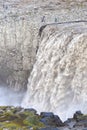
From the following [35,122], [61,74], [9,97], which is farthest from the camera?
[9,97]

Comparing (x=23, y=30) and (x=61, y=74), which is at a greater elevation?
(x=23, y=30)

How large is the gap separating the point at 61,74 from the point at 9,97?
7.28 metres

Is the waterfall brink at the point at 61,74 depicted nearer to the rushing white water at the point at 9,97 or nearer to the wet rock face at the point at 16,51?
the rushing white water at the point at 9,97

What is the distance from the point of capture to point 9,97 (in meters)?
29.0

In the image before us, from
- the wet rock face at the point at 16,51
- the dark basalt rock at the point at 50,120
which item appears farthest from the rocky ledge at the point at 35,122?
the wet rock face at the point at 16,51

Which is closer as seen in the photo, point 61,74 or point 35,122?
point 35,122

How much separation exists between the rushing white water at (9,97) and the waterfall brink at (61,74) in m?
2.10

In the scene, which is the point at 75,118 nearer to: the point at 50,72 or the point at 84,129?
the point at 84,129

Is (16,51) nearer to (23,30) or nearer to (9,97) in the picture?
(23,30)

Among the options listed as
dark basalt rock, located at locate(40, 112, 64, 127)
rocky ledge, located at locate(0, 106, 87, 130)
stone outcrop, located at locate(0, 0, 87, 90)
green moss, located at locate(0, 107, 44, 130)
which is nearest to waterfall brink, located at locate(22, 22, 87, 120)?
stone outcrop, located at locate(0, 0, 87, 90)

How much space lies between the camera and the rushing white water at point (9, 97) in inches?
1077

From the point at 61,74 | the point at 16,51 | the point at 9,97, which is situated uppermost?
the point at 16,51

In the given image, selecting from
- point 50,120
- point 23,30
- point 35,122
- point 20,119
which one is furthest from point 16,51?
point 35,122

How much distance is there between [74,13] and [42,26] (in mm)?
2538
